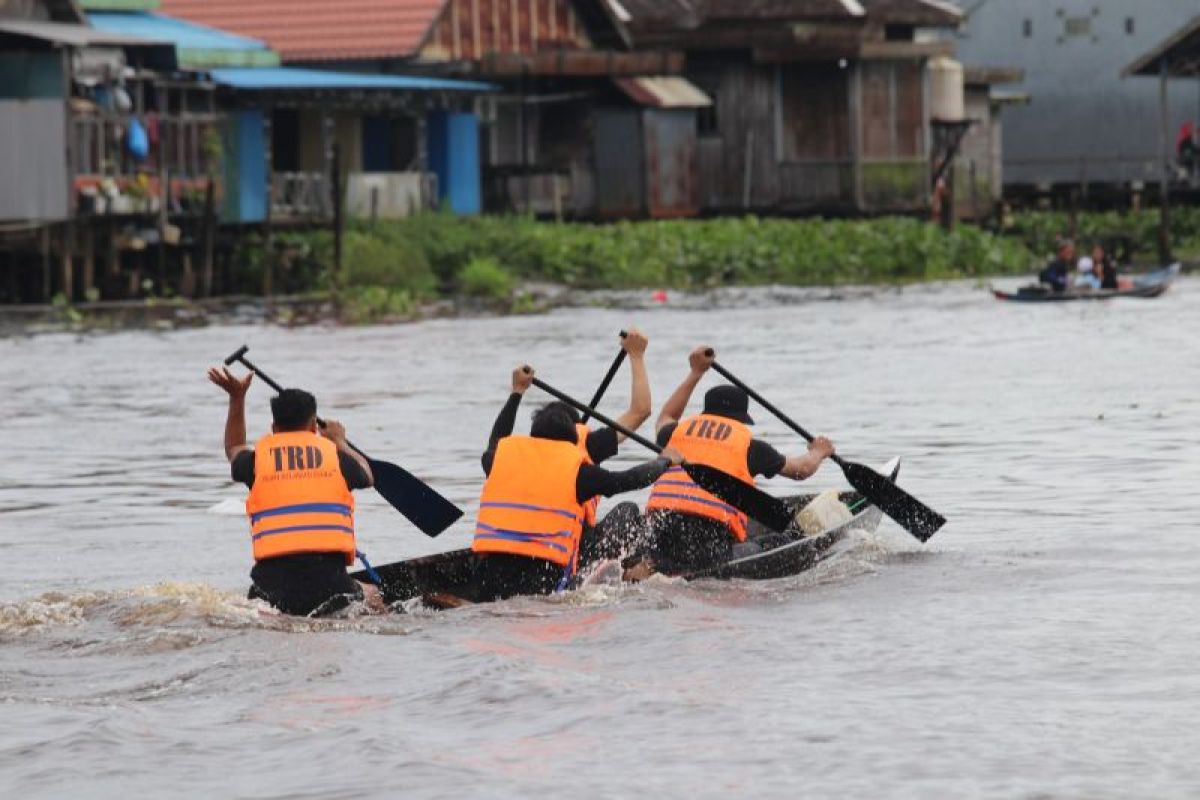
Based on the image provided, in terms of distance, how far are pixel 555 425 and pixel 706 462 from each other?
131 cm

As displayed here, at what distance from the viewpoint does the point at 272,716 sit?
10383mm

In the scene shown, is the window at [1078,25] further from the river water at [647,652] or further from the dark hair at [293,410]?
the dark hair at [293,410]

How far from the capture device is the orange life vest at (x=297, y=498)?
11781 mm

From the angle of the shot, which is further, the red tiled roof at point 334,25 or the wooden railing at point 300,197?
the red tiled roof at point 334,25

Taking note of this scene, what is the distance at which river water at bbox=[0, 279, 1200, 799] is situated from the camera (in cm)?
942

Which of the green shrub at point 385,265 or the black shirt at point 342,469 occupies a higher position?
the green shrub at point 385,265

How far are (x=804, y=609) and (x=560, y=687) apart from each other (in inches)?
95.5

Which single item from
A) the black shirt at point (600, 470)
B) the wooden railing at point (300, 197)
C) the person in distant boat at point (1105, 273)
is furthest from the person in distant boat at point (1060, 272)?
the black shirt at point (600, 470)

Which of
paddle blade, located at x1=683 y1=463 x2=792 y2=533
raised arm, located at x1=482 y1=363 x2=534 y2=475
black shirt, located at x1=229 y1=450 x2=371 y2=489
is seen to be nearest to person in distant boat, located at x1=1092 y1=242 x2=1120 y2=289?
paddle blade, located at x1=683 y1=463 x2=792 y2=533

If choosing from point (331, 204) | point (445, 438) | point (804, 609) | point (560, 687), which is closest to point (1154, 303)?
point (331, 204)

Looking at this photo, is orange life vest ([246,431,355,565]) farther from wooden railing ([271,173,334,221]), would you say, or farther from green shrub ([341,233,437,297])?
wooden railing ([271,173,334,221])

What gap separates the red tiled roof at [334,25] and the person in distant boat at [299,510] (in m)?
34.2

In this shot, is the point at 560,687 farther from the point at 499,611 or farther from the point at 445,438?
the point at 445,438

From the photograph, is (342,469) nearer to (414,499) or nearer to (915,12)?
(414,499)
